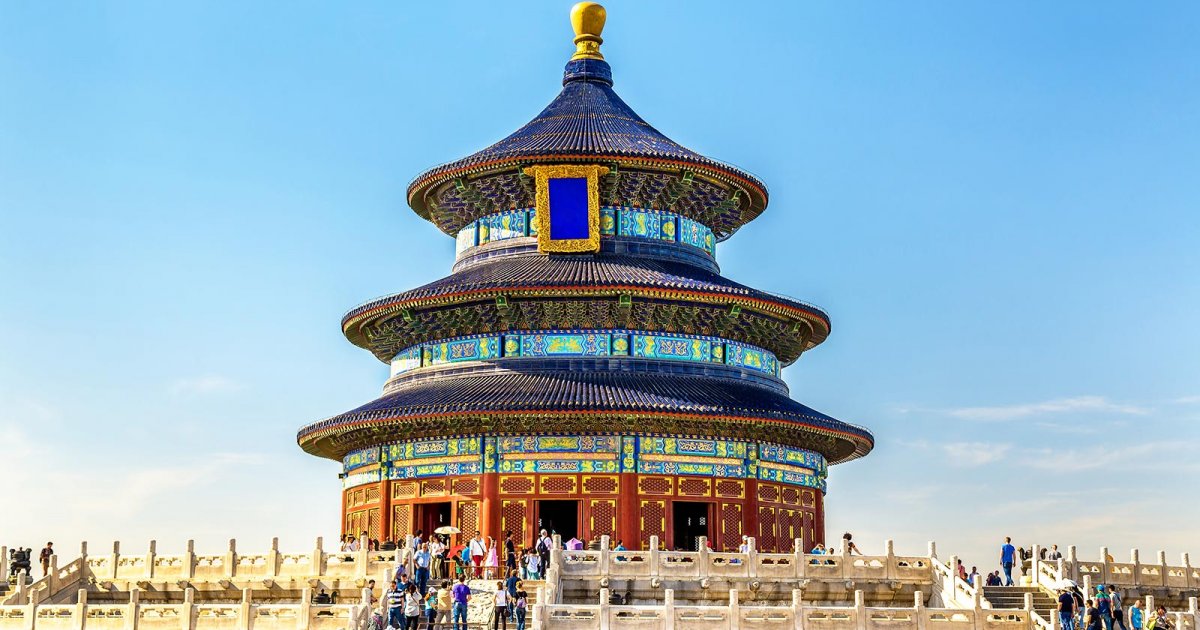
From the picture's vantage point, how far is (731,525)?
168 ft

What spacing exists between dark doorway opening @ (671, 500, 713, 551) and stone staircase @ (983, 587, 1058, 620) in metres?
12.0

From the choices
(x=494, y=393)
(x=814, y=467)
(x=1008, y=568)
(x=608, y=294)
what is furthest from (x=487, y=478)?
(x=1008, y=568)

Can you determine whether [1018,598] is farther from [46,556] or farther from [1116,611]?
[46,556]

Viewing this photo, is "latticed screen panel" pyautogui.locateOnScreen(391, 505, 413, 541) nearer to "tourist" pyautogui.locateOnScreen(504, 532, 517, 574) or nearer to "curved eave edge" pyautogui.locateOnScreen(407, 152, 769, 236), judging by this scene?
"tourist" pyautogui.locateOnScreen(504, 532, 517, 574)

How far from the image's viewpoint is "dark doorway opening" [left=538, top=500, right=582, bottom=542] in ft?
165

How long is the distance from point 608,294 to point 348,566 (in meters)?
15.4

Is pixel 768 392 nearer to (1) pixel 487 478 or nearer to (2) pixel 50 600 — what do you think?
(1) pixel 487 478

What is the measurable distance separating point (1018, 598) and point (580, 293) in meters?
17.5

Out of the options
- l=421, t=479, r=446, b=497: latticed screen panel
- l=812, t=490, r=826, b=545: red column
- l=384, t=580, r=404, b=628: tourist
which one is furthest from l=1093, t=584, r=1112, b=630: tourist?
l=421, t=479, r=446, b=497: latticed screen panel

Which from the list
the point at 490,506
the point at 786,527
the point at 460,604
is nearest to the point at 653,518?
the point at 490,506

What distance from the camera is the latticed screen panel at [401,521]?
51781 mm

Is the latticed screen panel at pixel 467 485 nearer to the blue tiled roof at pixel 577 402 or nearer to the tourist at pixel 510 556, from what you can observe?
the blue tiled roof at pixel 577 402

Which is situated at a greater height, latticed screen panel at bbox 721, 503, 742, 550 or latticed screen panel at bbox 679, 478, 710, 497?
latticed screen panel at bbox 679, 478, 710, 497

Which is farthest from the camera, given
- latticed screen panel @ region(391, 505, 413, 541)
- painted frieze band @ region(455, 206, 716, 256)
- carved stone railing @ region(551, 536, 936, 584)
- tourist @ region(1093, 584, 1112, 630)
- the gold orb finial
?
the gold orb finial
